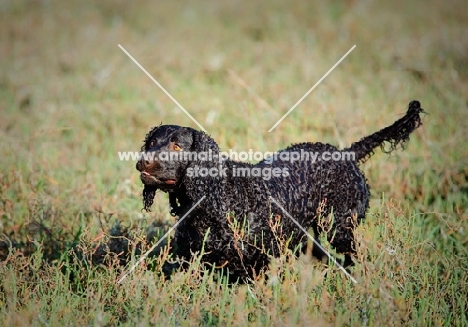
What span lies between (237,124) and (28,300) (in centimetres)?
427

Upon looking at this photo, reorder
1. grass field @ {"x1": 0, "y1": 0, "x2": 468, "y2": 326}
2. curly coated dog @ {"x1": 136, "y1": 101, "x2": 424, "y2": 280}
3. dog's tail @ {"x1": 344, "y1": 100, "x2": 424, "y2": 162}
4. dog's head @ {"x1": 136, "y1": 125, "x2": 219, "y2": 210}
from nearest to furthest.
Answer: grass field @ {"x1": 0, "y1": 0, "x2": 468, "y2": 326}, dog's head @ {"x1": 136, "y1": 125, "x2": 219, "y2": 210}, curly coated dog @ {"x1": 136, "y1": 101, "x2": 424, "y2": 280}, dog's tail @ {"x1": 344, "y1": 100, "x2": 424, "y2": 162}

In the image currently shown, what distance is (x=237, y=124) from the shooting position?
26.6 ft

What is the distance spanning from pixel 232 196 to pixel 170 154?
1.73ft

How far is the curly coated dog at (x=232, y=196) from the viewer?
4.52 m

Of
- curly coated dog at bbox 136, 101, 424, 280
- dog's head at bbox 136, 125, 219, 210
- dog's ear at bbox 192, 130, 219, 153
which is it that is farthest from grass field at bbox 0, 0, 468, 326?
dog's ear at bbox 192, 130, 219, 153

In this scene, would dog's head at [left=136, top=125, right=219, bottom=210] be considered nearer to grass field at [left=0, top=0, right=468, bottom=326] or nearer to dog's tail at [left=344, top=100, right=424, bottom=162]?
grass field at [left=0, top=0, right=468, bottom=326]

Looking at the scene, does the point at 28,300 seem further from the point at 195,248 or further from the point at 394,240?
the point at 394,240

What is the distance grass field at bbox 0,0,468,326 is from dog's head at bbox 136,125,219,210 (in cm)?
43

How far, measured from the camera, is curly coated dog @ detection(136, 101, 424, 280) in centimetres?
452

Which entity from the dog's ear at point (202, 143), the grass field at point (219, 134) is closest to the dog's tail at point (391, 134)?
the grass field at point (219, 134)

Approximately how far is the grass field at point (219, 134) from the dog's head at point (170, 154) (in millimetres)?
434

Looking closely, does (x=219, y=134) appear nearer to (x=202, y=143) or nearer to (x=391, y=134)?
(x=391, y=134)

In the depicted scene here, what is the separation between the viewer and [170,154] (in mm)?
4480

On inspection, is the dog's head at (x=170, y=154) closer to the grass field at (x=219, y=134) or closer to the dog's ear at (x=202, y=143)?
the dog's ear at (x=202, y=143)
